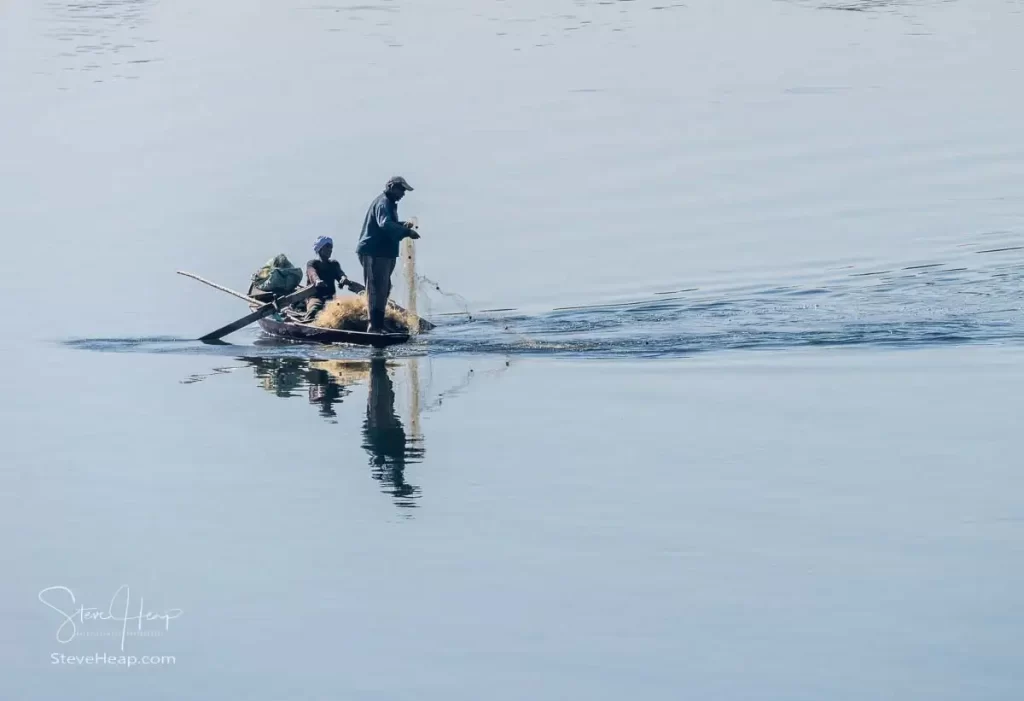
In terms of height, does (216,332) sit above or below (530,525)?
above

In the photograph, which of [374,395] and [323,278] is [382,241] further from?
[374,395]

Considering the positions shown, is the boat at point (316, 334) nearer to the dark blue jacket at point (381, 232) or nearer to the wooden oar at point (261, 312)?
the wooden oar at point (261, 312)

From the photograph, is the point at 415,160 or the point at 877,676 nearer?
the point at 877,676

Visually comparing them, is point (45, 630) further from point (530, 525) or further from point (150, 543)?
point (530, 525)

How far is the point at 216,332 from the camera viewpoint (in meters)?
25.2

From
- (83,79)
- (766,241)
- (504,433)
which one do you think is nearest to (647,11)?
(83,79)

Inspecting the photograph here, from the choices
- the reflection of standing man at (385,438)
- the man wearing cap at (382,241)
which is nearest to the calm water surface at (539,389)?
the reflection of standing man at (385,438)

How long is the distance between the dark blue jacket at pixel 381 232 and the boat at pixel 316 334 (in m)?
1.17

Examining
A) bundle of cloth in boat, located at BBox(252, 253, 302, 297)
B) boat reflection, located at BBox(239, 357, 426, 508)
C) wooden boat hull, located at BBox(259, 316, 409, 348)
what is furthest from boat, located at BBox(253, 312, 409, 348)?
bundle of cloth in boat, located at BBox(252, 253, 302, 297)

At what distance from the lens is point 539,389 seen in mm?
21219

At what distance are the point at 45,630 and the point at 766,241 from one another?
1714cm

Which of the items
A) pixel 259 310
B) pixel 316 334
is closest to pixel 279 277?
pixel 259 310

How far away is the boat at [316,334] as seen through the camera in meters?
23.8

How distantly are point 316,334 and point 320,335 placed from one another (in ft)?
0.29
